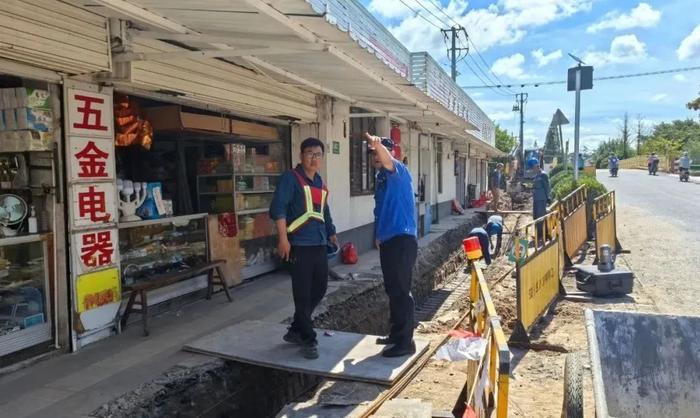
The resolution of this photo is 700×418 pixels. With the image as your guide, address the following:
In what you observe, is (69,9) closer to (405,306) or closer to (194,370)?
(194,370)

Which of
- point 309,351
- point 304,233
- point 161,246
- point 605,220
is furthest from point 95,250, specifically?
point 605,220

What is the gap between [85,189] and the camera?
4.85 meters

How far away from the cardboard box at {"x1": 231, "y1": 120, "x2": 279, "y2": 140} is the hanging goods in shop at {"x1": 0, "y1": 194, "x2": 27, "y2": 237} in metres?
3.04

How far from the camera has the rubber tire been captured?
3039 millimetres

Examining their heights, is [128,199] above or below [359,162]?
below

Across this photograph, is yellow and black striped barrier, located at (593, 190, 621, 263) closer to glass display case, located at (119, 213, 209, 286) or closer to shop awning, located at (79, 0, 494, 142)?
shop awning, located at (79, 0, 494, 142)

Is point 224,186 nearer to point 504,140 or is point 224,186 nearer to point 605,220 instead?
point 605,220

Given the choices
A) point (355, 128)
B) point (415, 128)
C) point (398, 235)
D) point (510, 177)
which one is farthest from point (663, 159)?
point (398, 235)

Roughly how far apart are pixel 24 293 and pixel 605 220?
32.3 ft

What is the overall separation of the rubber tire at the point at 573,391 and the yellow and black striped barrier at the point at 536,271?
2545 millimetres

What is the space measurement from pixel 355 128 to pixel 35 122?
7.43 metres

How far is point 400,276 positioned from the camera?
455cm

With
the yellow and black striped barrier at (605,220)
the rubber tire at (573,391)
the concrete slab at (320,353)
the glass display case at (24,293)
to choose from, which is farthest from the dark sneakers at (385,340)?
the yellow and black striped barrier at (605,220)

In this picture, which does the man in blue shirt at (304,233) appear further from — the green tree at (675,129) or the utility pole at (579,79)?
the green tree at (675,129)
